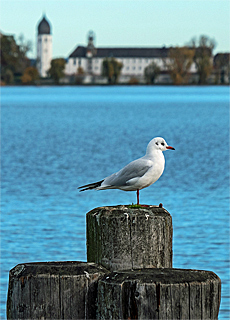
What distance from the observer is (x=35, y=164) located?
29109 mm

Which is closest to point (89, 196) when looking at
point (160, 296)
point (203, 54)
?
point (160, 296)

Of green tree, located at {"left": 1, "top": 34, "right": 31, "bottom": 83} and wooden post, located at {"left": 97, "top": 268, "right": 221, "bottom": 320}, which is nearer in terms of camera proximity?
wooden post, located at {"left": 97, "top": 268, "right": 221, "bottom": 320}

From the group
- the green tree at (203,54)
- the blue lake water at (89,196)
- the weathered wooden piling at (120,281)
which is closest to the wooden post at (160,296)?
the weathered wooden piling at (120,281)

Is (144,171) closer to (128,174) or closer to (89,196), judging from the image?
(128,174)

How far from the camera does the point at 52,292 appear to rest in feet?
11.9

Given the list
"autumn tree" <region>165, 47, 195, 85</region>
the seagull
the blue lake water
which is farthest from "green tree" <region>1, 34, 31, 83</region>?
the seagull

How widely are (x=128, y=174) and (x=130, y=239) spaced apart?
1.04m

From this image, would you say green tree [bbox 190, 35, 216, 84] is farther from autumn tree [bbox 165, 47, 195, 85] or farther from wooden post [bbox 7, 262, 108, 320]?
wooden post [bbox 7, 262, 108, 320]

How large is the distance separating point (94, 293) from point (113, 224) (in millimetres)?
455

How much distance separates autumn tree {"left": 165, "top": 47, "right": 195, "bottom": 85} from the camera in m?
150

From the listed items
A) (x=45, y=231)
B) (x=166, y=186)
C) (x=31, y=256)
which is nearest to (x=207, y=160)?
(x=166, y=186)

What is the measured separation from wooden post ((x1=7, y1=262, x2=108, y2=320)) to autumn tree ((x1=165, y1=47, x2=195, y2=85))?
472 feet

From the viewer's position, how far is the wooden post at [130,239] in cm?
399

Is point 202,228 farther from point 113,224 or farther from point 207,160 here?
point 207,160
